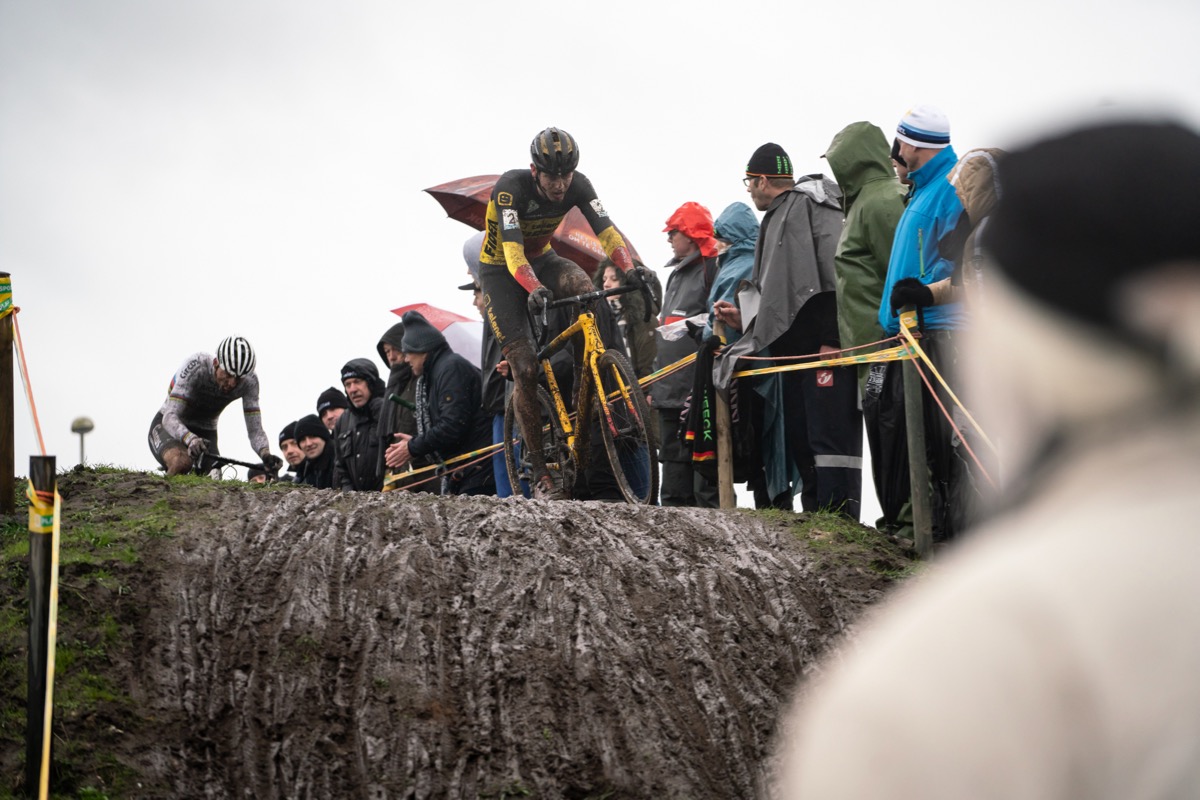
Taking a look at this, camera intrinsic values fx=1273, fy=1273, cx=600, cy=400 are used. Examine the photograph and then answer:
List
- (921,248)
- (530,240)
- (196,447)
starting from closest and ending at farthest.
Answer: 1. (921,248)
2. (530,240)
3. (196,447)

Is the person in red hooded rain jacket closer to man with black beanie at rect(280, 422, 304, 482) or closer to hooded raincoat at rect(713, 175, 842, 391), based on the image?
hooded raincoat at rect(713, 175, 842, 391)

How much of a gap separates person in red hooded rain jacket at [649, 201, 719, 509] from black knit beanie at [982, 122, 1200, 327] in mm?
7941

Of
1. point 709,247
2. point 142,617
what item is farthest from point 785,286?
point 142,617

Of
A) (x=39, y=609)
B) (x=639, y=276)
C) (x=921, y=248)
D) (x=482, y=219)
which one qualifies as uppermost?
(x=482, y=219)

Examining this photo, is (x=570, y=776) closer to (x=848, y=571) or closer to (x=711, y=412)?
(x=848, y=571)

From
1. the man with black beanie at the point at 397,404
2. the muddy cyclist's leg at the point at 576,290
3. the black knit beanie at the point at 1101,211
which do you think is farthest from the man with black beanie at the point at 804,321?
the black knit beanie at the point at 1101,211

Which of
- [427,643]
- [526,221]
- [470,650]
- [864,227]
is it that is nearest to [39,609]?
[427,643]

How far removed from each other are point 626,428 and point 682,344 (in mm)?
974

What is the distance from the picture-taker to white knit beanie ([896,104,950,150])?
7.17 metres

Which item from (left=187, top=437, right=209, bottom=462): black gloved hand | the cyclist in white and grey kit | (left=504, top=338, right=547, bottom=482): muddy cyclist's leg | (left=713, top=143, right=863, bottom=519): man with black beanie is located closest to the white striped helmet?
the cyclist in white and grey kit

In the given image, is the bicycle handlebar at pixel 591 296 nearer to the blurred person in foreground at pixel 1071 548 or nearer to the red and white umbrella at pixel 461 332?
the red and white umbrella at pixel 461 332

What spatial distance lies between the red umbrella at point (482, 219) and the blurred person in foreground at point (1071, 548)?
1123cm

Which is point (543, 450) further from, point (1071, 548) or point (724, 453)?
point (1071, 548)

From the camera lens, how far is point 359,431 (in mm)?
11977
